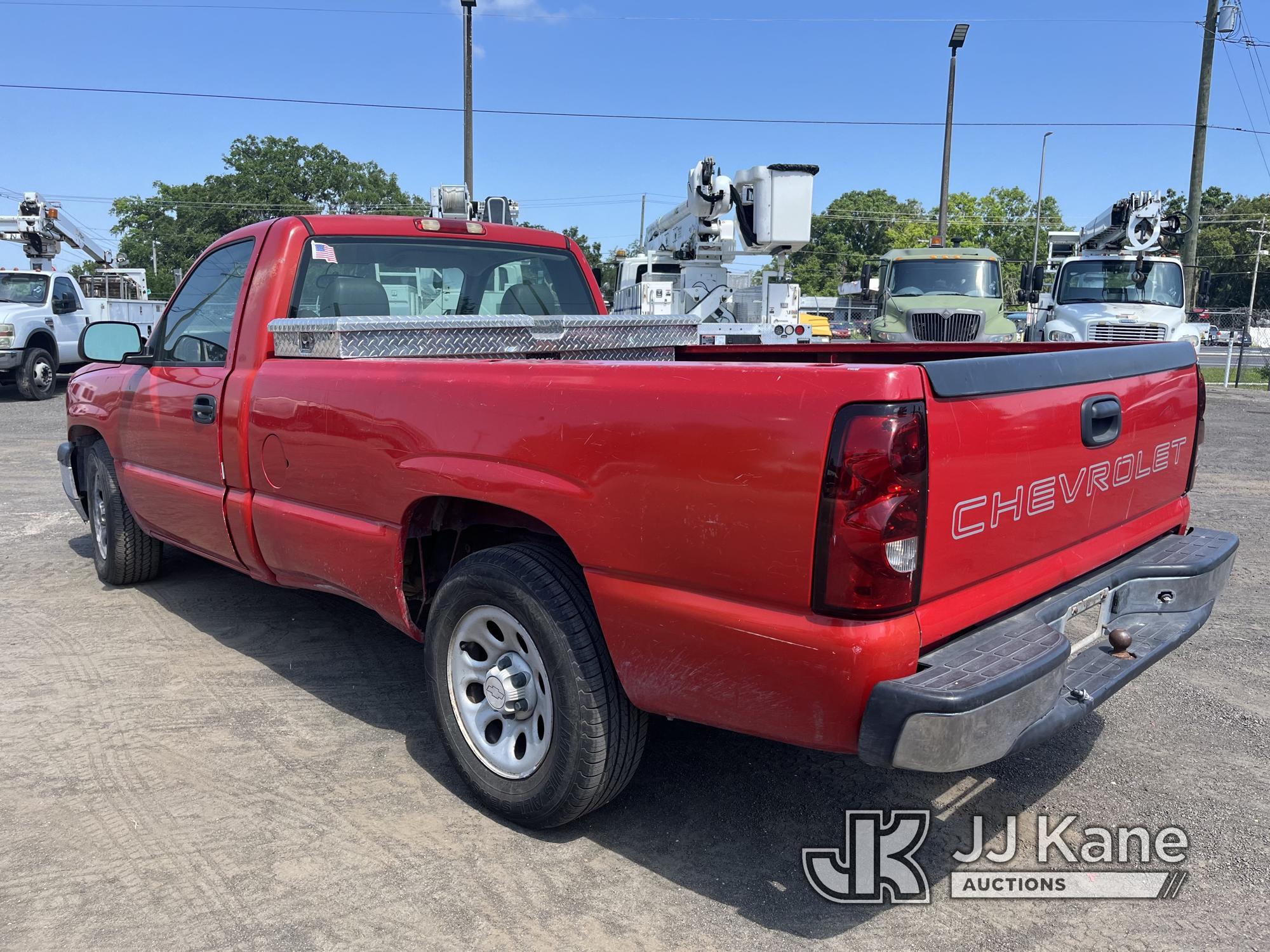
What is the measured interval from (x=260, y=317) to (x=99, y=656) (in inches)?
72.5

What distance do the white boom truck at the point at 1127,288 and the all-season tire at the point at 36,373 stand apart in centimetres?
1773

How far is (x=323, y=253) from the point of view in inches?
164

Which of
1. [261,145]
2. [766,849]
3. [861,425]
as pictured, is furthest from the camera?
[261,145]

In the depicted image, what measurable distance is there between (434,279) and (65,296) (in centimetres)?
1663

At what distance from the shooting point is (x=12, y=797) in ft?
10.4

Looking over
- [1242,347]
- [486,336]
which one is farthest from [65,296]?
[1242,347]

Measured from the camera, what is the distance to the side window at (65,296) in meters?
17.6

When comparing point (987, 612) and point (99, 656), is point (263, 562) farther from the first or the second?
point (987, 612)

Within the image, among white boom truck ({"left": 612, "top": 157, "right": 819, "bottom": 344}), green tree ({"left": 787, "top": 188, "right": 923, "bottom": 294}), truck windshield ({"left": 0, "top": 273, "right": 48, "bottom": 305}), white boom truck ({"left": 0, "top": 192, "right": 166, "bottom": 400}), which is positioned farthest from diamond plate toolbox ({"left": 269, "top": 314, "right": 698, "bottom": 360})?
green tree ({"left": 787, "top": 188, "right": 923, "bottom": 294})

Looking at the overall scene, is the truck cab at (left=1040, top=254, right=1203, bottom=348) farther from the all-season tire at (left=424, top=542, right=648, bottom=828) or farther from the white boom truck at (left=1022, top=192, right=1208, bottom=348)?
the all-season tire at (left=424, top=542, right=648, bottom=828)

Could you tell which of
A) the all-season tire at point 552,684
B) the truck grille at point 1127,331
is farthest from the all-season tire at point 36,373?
the truck grille at point 1127,331

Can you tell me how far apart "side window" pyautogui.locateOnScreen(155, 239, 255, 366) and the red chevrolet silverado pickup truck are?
5 centimetres

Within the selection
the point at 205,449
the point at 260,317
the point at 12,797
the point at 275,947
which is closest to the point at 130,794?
the point at 12,797

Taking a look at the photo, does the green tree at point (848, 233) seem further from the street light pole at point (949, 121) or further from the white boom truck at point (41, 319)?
the white boom truck at point (41, 319)
